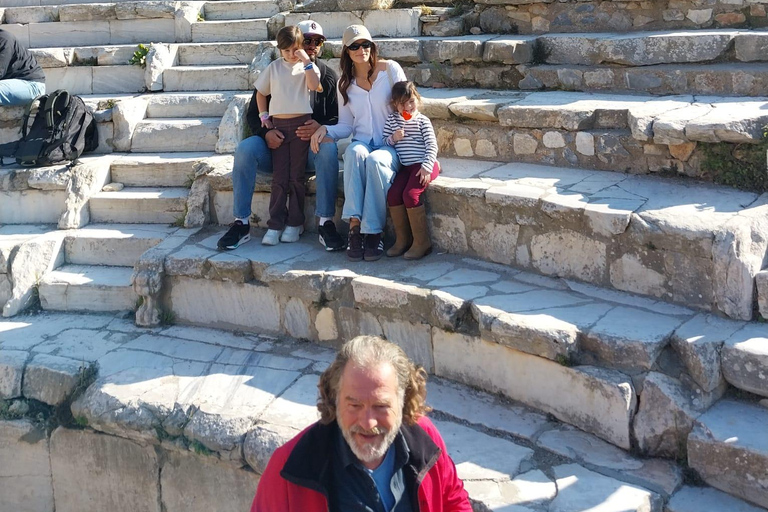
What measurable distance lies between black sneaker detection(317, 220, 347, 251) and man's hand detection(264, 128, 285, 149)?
64 cm

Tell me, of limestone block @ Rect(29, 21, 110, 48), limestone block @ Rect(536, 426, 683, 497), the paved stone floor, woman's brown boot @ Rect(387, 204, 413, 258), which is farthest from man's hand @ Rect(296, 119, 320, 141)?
limestone block @ Rect(29, 21, 110, 48)

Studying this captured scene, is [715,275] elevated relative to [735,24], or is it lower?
lower

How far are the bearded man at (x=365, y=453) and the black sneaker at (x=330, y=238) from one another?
2.76m

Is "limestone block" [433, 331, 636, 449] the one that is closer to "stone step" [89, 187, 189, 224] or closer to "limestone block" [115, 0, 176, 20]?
"stone step" [89, 187, 189, 224]

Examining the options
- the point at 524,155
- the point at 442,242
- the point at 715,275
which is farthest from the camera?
the point at 524,155

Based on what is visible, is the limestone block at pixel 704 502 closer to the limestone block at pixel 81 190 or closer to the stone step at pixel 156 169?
the stone step at pixel 156 169

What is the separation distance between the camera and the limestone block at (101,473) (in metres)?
4.95

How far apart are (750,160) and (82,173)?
4.64 m

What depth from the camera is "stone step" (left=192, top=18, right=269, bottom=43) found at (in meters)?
8.00

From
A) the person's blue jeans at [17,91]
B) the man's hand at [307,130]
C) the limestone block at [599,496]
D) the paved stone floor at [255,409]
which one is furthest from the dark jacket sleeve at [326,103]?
the limestone block at [599,496]

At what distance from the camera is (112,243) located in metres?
6.33

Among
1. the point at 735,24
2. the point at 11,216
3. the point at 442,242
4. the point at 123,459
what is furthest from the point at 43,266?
the point at 735,24

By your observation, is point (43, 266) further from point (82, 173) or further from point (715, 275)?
point (715, 275)

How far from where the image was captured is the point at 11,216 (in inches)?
269
